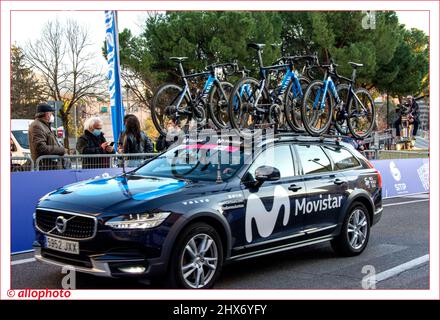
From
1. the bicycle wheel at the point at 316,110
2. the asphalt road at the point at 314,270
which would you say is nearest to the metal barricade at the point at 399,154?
the asphalt road at the point at 314,270

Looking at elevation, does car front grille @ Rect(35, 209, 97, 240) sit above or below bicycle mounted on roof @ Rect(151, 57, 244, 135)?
below

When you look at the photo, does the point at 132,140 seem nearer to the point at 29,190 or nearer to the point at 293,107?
the point at 29,190

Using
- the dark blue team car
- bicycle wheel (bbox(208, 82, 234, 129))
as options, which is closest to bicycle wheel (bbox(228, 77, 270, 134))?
bicycle wheel (bbox(208, 82, 234, 129))

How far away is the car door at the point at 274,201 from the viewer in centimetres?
605

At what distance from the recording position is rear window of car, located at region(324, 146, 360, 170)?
7.64 meters

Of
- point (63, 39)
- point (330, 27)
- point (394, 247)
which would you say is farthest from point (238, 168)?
point (330, 27)

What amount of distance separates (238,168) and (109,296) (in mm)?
1979

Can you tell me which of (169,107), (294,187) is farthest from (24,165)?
(294,187)

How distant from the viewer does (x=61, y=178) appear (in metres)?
7.97

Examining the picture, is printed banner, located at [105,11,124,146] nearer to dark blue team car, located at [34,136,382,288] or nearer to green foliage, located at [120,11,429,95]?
dark blue team car, located at [34,136,382,288]

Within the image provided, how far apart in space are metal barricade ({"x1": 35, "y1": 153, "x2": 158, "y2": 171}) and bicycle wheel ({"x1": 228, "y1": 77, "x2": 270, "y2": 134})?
161cm

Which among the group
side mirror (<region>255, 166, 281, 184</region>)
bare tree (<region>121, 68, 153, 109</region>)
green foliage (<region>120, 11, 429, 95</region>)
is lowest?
side mirror (<region>255, 166, 281, 184</region>)

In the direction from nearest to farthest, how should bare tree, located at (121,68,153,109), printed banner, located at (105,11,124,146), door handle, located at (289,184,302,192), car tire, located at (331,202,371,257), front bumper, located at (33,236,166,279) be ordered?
front bumper, located at (33,236,166,279)
door handle, located at (289,184,302,192)
car tire, located at (331,202,371,257)
printed banner, located at (105,11,124,146)
bare tree, located at (121,68,153,109)

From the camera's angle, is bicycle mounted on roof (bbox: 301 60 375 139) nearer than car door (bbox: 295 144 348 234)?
No
